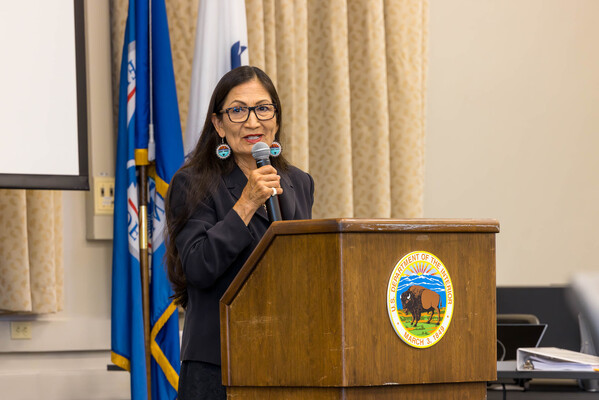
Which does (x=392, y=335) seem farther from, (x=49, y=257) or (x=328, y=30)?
(x=328, y=30)

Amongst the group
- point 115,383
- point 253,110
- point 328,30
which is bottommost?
point 115,383

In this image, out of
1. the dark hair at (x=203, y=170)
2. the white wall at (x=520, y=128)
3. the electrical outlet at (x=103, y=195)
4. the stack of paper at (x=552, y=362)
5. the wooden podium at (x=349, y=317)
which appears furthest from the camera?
the white wall at (x=520, y=128)

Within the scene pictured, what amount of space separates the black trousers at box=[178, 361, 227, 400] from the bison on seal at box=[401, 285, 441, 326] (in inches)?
22.4

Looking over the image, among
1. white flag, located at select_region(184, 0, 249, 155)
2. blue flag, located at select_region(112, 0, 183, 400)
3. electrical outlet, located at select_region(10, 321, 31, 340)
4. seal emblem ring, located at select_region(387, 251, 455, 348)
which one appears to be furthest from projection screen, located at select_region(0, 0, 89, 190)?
seal emblem ring, located at select_region(387, 251, 455, 348)

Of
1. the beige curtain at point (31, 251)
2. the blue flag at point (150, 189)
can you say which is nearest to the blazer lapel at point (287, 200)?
the blue flag at point (150, 189)

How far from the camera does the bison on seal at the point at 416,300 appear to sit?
130 cm

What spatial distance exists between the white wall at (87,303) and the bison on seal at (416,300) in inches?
104

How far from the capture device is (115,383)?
369 cm

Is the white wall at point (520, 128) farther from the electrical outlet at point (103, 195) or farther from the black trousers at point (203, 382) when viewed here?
the black trousers at point (203, 382)

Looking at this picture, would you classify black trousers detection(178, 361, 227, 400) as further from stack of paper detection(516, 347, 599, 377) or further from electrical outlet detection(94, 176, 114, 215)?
electrical outlet detection(94, 176, 114, 215)

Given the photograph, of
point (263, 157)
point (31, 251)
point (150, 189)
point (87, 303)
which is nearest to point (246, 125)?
point (263, 157)

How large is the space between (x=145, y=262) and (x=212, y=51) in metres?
0.96

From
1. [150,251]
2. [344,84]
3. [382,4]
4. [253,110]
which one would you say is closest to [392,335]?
[253,110]

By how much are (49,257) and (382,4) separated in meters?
2.14
